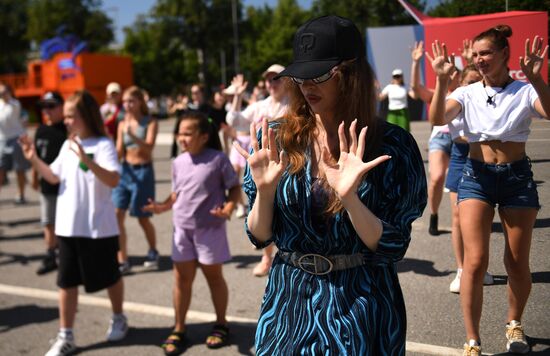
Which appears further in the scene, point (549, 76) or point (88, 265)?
point (88, 265)

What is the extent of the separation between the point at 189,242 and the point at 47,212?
110 inches

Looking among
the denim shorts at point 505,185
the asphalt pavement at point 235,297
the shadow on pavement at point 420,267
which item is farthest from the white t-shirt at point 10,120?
the denim shorts at point 505,185

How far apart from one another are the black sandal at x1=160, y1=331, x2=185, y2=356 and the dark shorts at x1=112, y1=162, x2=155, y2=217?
218 cm

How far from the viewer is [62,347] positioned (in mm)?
3930

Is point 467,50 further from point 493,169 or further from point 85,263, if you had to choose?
point 85,263

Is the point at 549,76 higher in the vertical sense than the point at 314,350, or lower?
higher

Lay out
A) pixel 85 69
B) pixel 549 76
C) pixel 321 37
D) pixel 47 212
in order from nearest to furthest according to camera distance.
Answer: pixel 321 37
pixel 549 76
pixel 47 212
pixel 85 69

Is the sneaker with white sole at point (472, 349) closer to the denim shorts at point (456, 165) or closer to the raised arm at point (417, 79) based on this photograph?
the denim shorts at point (456, 165)

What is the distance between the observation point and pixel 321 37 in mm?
1841

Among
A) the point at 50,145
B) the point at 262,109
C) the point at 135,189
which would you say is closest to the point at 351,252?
the point at 262,109

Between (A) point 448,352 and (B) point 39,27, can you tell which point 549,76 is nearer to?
(A) point 448,352

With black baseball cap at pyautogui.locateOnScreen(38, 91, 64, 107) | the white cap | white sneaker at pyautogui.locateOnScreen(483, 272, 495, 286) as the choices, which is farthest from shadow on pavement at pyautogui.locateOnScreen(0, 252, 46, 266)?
white sneaker at pyautogui.locateOnScreen(483, 272, 495, 286)

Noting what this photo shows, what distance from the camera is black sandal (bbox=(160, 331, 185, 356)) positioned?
3865mm

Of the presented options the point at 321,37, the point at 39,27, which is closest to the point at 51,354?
the point at 321,37
